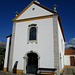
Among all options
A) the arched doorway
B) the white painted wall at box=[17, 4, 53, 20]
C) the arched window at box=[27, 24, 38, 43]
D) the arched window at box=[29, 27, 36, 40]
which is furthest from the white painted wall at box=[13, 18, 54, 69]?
the white painted wall at box=[17, 4, 53, 20]

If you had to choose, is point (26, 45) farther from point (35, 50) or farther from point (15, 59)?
point (15, 59)

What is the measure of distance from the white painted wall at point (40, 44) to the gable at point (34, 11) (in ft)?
2.75

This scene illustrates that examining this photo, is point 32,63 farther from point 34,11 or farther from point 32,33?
point 34,11

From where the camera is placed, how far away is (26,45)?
11164mm

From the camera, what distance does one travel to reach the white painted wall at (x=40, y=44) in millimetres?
9977

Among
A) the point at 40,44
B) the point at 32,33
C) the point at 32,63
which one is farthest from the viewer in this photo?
the point at 32,33

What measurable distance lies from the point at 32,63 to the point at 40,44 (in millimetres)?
2400

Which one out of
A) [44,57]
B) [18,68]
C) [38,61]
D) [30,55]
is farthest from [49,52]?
[18,68]

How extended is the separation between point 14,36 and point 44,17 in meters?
4.44

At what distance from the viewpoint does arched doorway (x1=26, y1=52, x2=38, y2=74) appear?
10627 mm

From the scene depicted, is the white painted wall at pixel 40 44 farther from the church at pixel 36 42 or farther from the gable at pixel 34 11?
the gable at pixel 34 11

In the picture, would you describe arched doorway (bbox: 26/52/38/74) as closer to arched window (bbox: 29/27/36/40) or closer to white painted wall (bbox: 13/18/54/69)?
white painted wall (bbox: 13/18/54/69)

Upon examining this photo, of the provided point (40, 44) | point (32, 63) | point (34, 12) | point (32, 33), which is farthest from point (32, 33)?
point (32, 63)

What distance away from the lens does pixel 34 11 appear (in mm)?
12047
